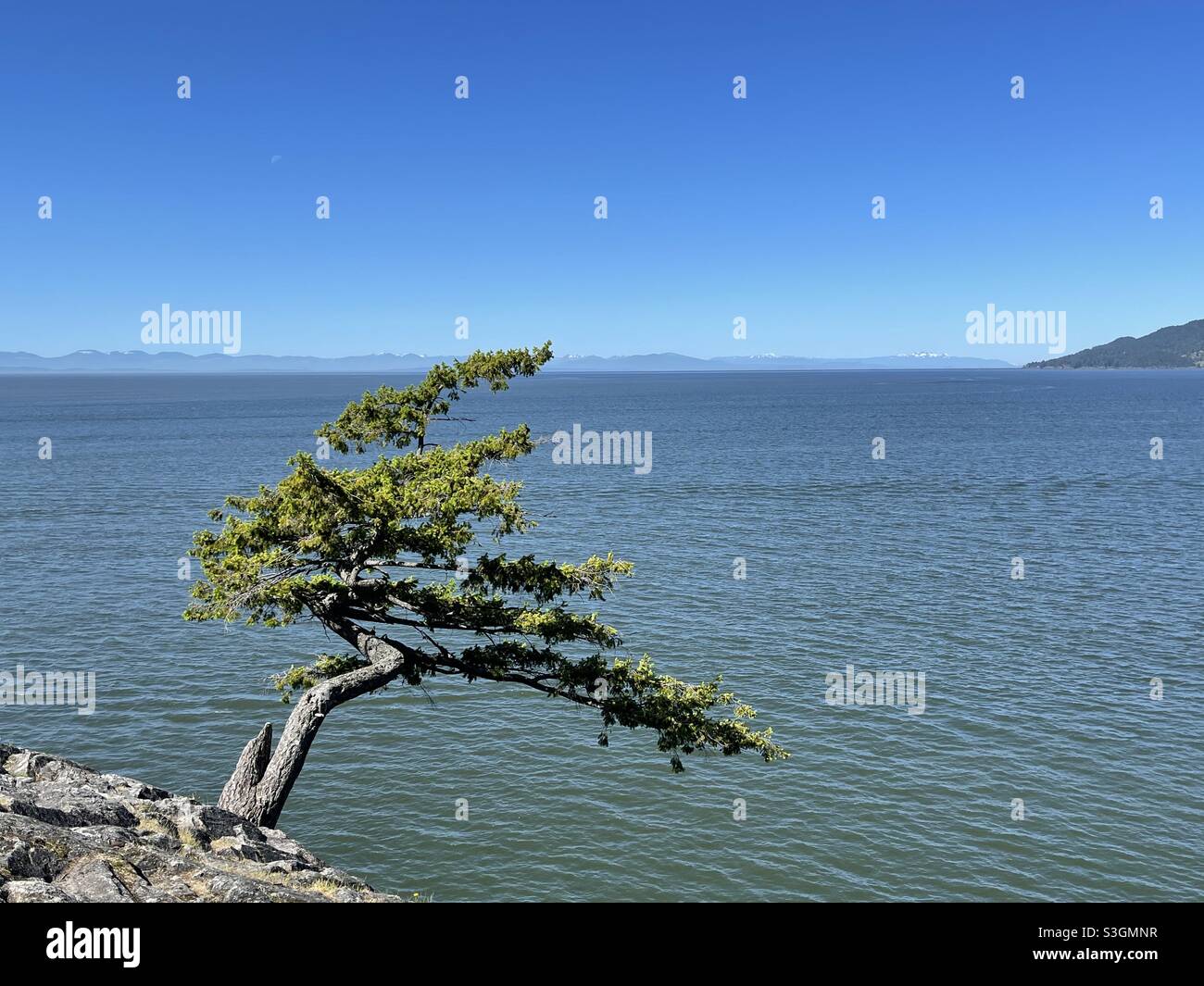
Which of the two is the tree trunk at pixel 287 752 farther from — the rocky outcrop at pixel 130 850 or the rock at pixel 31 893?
the rock at pixel 31 893

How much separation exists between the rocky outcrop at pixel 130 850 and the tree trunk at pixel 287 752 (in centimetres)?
93

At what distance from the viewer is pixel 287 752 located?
22.5m

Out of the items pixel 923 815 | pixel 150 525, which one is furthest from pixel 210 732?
pixel 150 525

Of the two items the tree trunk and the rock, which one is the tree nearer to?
the tree trunk

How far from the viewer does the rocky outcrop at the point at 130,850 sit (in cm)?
1426

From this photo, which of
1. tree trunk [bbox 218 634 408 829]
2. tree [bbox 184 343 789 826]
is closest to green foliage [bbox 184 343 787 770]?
tree [bbox 184 343 789 826]

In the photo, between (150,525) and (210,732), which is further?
(150,525)

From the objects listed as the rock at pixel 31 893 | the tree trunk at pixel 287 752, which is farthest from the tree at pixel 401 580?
the rock at pixel 31 893

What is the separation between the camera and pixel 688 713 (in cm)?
2267

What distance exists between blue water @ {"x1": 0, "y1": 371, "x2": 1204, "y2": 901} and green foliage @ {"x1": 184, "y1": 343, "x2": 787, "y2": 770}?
22.5 ft
